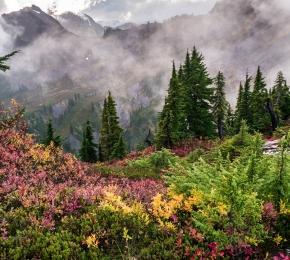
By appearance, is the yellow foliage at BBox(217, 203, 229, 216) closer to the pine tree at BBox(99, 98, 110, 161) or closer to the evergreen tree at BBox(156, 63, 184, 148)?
the evergreen tree at BBox(156, 63, 184, 148)

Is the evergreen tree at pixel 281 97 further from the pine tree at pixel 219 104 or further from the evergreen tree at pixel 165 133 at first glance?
the evergreen tree at pixel 165 133

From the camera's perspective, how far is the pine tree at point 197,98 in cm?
5166

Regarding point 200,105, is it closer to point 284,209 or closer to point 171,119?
point 171,119

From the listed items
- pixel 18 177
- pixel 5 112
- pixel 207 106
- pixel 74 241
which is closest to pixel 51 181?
pixel 18 177

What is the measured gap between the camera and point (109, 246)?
9.17m

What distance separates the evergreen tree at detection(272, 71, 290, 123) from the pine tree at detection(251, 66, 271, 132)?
282cm

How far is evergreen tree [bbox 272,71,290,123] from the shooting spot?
63.1 metres

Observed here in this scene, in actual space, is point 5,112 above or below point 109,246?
above

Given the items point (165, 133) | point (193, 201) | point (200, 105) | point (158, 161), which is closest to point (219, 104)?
point (200, 105)

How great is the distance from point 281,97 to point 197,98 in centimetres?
2037

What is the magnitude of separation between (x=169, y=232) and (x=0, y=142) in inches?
440

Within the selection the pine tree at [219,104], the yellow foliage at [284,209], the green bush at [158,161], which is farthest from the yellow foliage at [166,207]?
the pine tree at [219,104]

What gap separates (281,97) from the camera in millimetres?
66625

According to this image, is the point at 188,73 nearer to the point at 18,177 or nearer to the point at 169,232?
the point at 18,177
